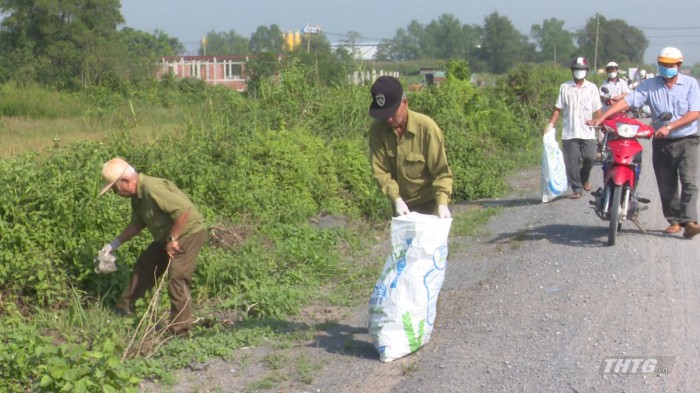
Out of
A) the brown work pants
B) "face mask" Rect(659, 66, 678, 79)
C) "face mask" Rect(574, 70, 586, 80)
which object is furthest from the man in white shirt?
the brown work pants

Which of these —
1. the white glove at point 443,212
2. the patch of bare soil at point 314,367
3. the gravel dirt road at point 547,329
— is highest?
the white glove at point 443,212

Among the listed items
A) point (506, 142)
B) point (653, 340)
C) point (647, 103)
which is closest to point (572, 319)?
point (653, 340)

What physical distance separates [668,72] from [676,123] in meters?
0.53

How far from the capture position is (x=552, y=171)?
39.4 feet

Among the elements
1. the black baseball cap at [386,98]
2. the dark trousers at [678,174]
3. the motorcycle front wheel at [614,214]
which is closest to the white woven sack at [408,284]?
the black baseball cap at [386,98]

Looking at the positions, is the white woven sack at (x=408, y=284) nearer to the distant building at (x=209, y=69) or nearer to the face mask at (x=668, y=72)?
the face mask at (x=668, y=72)

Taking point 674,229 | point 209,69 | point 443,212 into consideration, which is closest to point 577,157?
point 674,229

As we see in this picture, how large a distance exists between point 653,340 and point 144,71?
26.0 meters

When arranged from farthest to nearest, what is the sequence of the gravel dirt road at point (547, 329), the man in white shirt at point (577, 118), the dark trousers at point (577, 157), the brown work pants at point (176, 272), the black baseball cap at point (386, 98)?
1. the dark trousers at point (577, 157)
2. the man in white shirt at point (577, 118)
3. the brown work pants at point (176, 272)
4. the black baseball cap at point (386, 98)
5. the gravel dirt road at point (547, 329)

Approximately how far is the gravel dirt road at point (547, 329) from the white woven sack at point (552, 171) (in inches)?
100.0

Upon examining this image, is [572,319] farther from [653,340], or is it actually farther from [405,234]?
[405,234]

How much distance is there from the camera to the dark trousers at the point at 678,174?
9.05 m

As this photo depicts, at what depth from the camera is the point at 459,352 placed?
621 cm

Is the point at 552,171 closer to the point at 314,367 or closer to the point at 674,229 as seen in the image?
the point at 674,229
